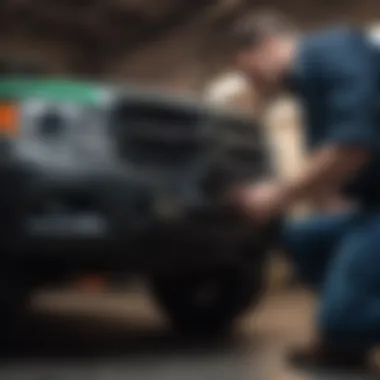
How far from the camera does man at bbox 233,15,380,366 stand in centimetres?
98

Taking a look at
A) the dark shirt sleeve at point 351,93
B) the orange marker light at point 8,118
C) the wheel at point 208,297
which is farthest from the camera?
the wheel at point 208,297

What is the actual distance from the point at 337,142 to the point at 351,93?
0.15 feet

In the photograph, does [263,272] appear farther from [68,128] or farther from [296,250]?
[68,128]

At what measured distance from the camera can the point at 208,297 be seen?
1.37m

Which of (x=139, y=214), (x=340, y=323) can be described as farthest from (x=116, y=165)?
(x=340, y=323)

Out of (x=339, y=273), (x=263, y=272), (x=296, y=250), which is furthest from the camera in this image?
(x=263, y=272)

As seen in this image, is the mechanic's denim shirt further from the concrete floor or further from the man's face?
the concrete floor

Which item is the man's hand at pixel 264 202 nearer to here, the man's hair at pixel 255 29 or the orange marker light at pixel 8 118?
the man's hair at pixel 255 29

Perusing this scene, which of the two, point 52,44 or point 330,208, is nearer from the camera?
point 330,208

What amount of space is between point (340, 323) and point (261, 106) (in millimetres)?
216

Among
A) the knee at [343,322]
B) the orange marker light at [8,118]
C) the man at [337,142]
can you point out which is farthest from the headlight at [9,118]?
the knee at [343,322]

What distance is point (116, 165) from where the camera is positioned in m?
1.15

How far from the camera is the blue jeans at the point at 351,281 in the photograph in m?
1.05

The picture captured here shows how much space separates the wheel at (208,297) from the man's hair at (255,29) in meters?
0.35
